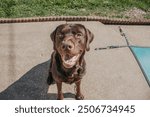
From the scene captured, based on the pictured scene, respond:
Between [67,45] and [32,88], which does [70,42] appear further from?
[32,88]

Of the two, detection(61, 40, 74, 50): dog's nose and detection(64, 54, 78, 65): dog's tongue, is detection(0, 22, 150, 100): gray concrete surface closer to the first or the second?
detection(64, 54, 78, 65): dog's tongue

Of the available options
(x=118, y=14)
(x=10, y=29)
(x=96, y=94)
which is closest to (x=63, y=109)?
(x=96, y=94)

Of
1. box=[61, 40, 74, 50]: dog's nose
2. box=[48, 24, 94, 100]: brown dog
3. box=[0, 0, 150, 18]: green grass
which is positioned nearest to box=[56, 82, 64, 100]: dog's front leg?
box=[48, 24, 94, 100]: brown dog

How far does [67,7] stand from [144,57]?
2791 millimetres

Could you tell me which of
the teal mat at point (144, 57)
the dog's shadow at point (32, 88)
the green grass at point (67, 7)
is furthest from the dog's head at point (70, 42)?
the green grass at point (67, 7)

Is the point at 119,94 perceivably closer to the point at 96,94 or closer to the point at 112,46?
the point at 96,94

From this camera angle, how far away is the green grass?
9.14m

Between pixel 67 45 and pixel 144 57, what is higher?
pixel 67 45

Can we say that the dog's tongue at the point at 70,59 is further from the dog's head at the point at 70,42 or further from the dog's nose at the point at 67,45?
the dog's nose at the point at 67,45

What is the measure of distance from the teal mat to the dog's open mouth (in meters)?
1.94

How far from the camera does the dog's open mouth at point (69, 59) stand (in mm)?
5598

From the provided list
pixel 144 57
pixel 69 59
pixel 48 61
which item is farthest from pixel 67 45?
pixel 144 57

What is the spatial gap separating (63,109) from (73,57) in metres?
1.01

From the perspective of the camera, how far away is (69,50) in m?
5.40
